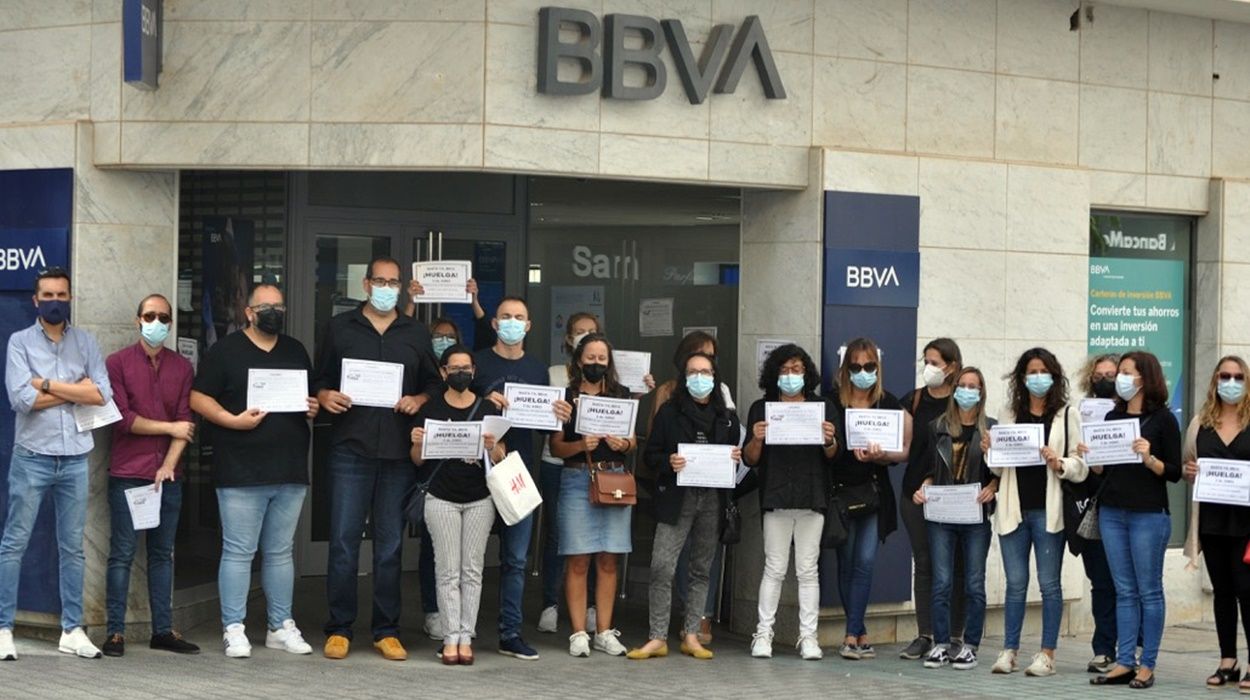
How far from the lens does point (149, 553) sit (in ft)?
35.8

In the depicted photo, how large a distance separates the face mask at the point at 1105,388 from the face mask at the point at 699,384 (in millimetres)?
2347

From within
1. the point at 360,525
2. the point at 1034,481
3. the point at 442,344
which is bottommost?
the point at 360,525

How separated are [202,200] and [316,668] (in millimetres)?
3948

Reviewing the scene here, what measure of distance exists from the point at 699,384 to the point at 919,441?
139cm

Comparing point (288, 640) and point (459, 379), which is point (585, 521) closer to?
point (459, 379)

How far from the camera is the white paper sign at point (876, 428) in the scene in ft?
36.6

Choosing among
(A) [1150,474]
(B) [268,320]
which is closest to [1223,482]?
(A) [1150,474]

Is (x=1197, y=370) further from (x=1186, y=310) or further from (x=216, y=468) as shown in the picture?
(x=216, y=468)

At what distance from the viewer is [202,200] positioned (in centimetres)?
1295

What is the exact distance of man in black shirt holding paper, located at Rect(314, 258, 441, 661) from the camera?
10812 millimetres

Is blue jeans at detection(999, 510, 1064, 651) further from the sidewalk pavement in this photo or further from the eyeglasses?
the eyeglasses

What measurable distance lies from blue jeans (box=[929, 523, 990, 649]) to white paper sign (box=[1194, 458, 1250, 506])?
4.24 ft

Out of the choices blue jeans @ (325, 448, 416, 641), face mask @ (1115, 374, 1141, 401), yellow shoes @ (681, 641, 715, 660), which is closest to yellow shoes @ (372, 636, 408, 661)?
blue jeans @ (325, 448, 416, 641)

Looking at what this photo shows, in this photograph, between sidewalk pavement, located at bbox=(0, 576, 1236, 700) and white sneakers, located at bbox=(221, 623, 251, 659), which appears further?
white sneakers, located at bbox=(221, 623, 251, 659)
